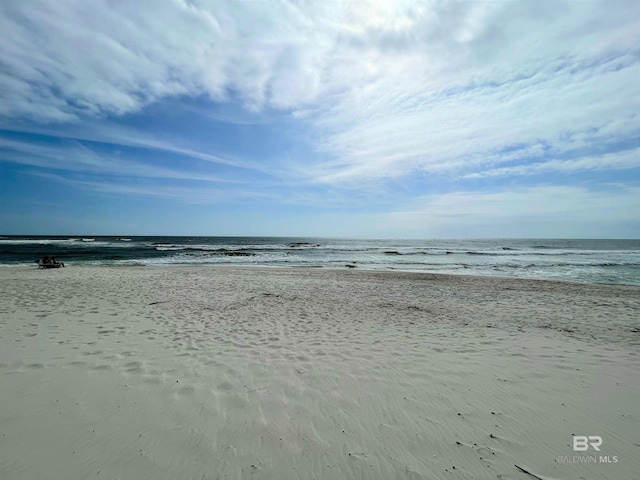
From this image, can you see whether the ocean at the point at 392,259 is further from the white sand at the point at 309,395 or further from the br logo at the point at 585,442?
the br logo at the point at 585,442

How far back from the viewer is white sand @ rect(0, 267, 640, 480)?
9.32 feet

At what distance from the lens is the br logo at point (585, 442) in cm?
314

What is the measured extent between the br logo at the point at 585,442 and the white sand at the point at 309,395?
55 mm

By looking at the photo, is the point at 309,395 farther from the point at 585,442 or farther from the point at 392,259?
the point at 392,259

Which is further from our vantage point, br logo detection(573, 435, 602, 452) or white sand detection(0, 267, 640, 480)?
br logo detection(573, 435, 602, 452)

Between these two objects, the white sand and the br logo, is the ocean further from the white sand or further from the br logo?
the br logo

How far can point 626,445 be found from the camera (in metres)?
3.12

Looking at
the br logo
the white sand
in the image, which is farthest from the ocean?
the br logo

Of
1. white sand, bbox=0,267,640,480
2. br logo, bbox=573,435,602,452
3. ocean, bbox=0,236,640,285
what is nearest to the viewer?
white sand, bbox=0,267,640,480

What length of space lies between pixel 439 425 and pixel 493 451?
0.56 meters

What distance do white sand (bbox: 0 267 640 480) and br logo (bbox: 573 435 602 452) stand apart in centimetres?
6

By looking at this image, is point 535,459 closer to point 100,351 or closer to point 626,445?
point 626,445

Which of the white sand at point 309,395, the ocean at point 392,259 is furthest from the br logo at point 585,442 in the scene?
the ocean at point 392,259

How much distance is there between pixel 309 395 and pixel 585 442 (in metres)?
3.16
